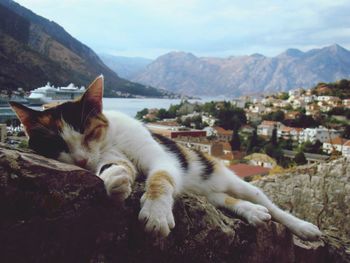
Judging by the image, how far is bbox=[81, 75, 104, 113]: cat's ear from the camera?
2102mm

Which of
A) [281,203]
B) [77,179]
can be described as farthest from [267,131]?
[77,179]

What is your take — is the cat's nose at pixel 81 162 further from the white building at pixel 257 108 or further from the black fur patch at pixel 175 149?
the white building at pixel 257 108

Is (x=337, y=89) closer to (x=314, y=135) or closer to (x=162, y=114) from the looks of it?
(x=314, y=135)

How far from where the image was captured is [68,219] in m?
1.35

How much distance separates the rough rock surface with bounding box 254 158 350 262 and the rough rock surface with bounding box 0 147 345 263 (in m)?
2.25

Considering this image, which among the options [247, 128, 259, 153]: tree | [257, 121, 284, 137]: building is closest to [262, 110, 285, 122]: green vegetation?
[257, 121, 284, 137]: building

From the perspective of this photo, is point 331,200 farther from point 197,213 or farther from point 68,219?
point 68,219

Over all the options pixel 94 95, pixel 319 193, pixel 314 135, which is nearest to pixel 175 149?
pixel 94 95

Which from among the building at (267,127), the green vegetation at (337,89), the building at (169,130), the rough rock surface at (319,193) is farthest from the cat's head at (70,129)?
the green vegetation at (337,89)

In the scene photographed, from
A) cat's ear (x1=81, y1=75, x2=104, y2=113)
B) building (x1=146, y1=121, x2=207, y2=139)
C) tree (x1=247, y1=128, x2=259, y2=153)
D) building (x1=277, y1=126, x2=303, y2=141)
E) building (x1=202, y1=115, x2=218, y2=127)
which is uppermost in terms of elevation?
cat's ear (x1=81, y1=75, x2=104, y2=113)

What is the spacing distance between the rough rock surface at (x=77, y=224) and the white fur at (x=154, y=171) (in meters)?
0.07

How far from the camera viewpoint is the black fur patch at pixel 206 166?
8.52 feet

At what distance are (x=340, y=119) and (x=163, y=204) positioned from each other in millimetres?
47041

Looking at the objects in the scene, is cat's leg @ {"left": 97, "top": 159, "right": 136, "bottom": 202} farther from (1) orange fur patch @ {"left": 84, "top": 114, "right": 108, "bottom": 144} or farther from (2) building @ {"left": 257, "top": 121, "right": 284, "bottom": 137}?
(2) building @ {"left": 257, "top": 121, "right": 284, "bottom": 137}
